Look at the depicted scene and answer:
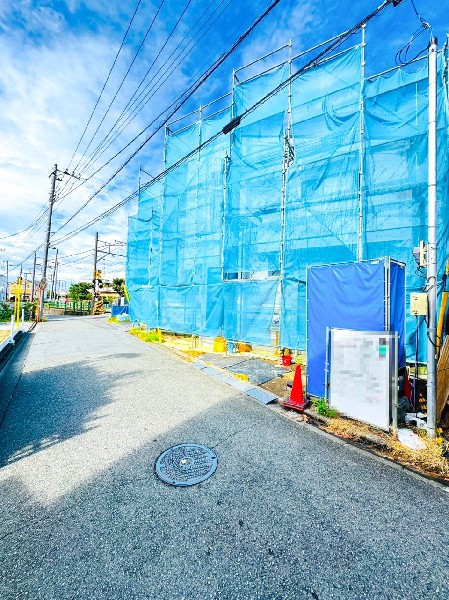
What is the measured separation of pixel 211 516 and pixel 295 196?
7.79m

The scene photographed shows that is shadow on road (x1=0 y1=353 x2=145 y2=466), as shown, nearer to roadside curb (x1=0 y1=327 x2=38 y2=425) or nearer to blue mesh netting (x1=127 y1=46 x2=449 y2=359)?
roadside curb (x1=0 y1=327 x2=38 y2=425)

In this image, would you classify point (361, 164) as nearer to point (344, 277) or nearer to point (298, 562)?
point (344, 277)

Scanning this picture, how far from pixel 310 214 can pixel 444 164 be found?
9.92ft

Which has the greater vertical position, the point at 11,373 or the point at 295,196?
the point at 295,196

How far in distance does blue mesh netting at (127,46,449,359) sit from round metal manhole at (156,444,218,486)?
483cm

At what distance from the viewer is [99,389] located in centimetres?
541

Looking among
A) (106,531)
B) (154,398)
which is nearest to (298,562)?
(106,531)

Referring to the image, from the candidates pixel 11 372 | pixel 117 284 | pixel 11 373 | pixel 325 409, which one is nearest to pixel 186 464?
pixel 325 409

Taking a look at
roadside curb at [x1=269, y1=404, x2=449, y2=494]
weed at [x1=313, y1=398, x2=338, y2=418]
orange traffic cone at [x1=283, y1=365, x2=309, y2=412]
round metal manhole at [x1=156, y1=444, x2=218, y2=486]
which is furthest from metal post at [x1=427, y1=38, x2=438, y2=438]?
round metal manhole at [x1=156, y1=444, x2=218, y2=486]

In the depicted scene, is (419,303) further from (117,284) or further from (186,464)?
(117,284)

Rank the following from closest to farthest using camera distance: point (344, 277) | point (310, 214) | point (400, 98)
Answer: point (344, 277)
point (400, 98)
point (310, 214)

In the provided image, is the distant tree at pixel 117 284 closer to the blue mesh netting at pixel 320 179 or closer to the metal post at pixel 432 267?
the blue mesh netting at pixel 320 179

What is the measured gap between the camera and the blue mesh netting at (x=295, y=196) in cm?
639

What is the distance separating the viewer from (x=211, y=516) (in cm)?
231
